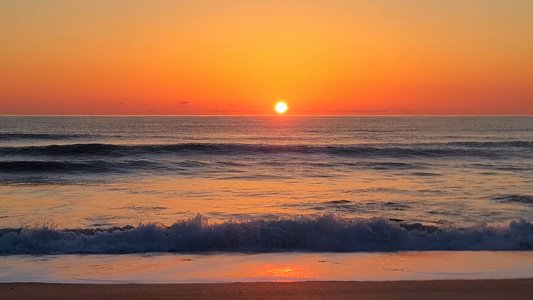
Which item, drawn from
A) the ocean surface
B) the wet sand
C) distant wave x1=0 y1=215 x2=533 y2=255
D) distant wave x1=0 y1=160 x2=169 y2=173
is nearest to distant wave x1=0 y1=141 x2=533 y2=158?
the ocean surface

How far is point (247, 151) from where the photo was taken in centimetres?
3200

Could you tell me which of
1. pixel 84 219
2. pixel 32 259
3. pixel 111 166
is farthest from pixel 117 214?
pixel 111 166

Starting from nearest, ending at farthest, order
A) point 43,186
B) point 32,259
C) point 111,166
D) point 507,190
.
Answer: point 32,259
point 507,190
point 43,186
point 111,166

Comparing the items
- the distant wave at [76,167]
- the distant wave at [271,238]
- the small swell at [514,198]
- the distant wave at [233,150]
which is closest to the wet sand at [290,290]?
the distant wave at [271,238]

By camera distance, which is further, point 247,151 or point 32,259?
point 247,151

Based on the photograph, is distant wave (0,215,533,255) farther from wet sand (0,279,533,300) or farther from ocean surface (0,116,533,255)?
wet sand (0,279,533,300)

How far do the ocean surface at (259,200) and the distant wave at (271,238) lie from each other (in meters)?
0.02

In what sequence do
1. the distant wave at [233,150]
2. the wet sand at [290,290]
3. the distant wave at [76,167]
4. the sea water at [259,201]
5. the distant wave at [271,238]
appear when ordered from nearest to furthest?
the wet sand at [290,290]
the distant wave at [271,238]
the sea water at [259,201]
the distant wave at [76,167]
the distant wave at [233,150]

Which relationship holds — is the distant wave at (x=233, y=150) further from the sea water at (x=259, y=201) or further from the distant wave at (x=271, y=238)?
the distant wave at (x=271, y=238)

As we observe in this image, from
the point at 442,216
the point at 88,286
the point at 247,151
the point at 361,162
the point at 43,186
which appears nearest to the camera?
the point at 88,286

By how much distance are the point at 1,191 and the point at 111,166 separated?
25.6 ft

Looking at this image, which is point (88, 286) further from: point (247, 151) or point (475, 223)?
point (247, 151)

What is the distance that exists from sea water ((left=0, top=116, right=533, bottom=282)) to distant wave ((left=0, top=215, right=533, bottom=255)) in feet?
0.08

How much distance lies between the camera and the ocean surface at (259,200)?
32.7 feet
